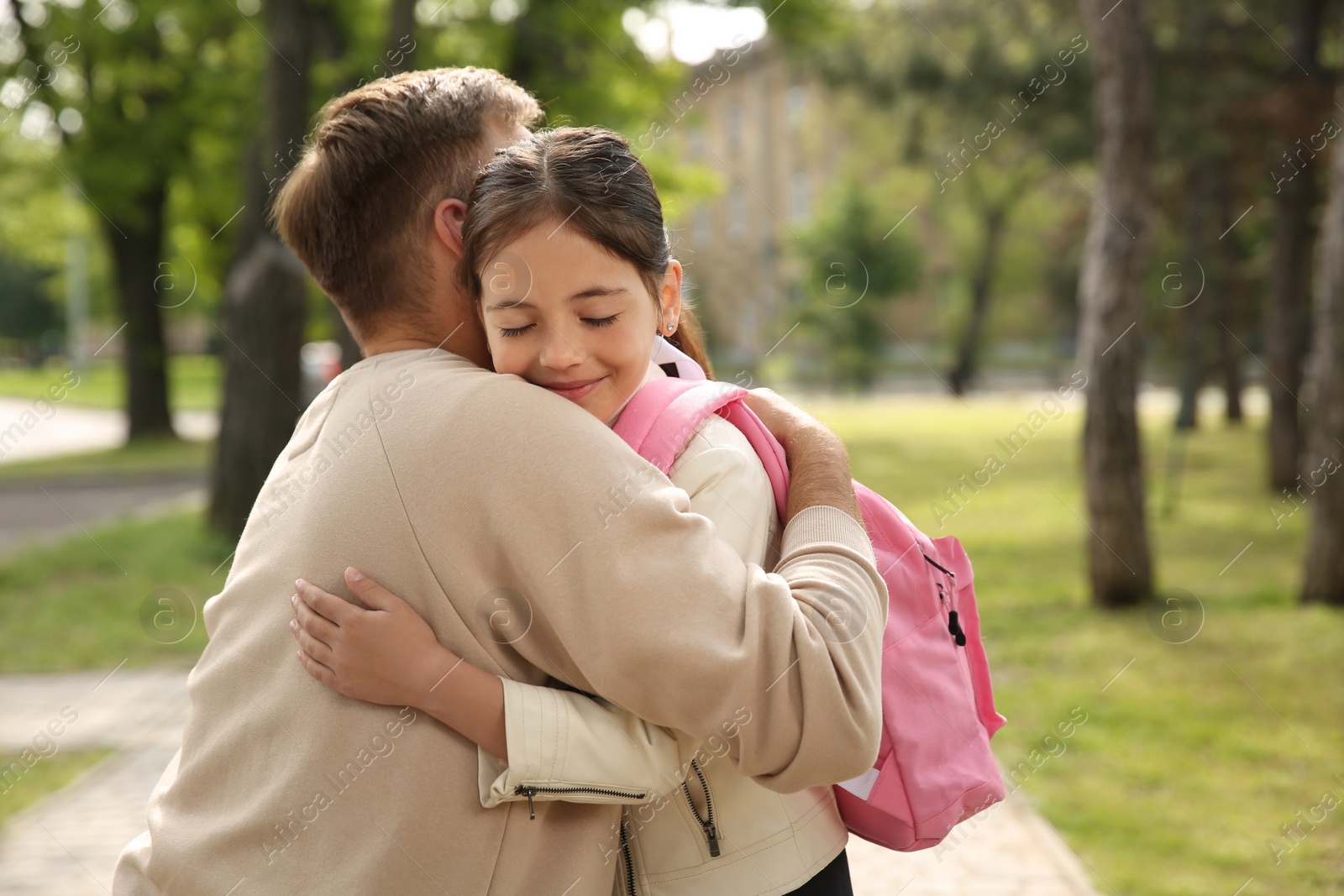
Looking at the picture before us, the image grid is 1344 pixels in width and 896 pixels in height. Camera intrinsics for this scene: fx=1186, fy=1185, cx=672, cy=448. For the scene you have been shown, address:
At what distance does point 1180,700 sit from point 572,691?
5.83 meters

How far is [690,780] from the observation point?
174cm

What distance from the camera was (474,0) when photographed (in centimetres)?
1524

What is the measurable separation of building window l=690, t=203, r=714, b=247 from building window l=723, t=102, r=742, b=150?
134 inches

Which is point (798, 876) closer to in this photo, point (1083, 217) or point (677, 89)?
point (677, 89)

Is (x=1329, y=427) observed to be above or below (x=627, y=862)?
below

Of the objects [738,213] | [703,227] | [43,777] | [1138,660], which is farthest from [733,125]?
[43,777]

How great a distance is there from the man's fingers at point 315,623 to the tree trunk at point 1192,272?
1770cm

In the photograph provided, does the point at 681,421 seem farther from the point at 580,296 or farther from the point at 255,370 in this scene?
the point at 255,370

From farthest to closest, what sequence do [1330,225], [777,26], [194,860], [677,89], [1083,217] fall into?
1. [1083,217]
2. [677,89]
3. [777,26]
4. [1330,225]
5. [194,860]

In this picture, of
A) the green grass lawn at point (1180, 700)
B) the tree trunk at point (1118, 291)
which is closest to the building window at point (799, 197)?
the green grass lawn at point (1180, 700)

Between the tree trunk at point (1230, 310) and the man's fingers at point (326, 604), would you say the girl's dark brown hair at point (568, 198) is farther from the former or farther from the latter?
the tree trunk at point (1230, 310)

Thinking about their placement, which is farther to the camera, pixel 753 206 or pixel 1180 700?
pixel 753 206

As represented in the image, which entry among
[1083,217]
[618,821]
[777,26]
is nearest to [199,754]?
[618,821]

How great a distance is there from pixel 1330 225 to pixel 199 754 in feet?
26.7
